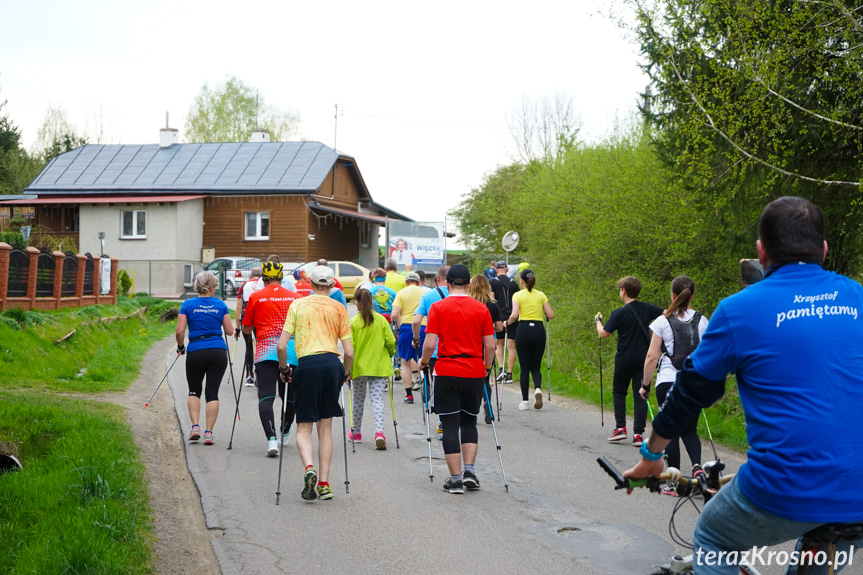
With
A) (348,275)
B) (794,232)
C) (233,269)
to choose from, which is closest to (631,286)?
(794,232)

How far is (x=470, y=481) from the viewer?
25.9ft

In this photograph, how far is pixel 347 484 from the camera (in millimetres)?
7789

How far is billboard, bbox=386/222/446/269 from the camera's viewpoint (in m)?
38.7

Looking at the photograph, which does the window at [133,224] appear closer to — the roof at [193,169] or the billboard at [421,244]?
the roof at [193,169]

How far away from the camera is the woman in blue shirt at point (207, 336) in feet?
33.0

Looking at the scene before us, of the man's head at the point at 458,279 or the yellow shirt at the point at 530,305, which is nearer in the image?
the man's head at the point at 458,279

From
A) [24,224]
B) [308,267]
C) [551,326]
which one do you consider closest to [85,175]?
[24,224]

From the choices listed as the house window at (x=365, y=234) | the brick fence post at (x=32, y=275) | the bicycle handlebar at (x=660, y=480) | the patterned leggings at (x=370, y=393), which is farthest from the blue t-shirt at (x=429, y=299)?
the house window at (x=365, y=234)

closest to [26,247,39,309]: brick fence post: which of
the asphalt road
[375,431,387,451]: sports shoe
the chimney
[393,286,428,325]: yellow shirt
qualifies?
[393,286,428,325]: yellow shirt

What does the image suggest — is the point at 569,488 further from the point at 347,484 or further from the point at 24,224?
the point at 24,224

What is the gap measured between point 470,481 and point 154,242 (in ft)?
130

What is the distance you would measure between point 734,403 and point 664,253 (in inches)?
206

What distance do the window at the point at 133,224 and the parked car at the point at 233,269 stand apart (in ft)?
13.9

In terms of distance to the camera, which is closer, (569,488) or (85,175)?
(569,488)
